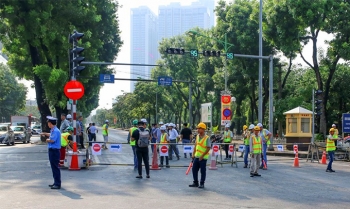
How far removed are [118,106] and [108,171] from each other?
317ft

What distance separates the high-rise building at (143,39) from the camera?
9762cm

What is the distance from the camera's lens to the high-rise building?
97625 mm

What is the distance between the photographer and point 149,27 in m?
114

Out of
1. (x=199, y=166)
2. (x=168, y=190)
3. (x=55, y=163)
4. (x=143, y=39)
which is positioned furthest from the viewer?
(x=143, y=39)

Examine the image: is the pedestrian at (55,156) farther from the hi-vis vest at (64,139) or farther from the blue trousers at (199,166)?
the hi-vis vest at (64,139)

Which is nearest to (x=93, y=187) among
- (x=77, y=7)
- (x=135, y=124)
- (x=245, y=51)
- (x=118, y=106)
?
(x=135, y=124)

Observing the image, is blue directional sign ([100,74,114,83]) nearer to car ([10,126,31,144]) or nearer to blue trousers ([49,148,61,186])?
car ([10,126,31,144])

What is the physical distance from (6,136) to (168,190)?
2563cm

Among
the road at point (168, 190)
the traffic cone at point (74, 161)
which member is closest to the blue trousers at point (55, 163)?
the road at point (168, 190)

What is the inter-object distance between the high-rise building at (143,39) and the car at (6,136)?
188 ft

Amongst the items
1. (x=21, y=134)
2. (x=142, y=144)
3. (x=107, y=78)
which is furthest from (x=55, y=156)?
(x=21, y=134)

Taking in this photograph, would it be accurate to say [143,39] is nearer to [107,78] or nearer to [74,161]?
[107,78]

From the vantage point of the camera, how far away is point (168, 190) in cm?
1142

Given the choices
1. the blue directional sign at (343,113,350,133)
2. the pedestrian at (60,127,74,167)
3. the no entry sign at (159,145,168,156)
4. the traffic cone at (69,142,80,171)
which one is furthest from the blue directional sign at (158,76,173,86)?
the traffic cone at (69,142,80,171)
